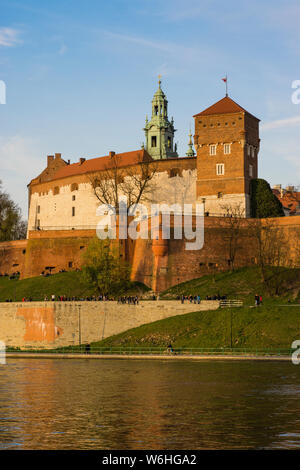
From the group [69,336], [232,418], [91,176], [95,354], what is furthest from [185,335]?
[91,176]

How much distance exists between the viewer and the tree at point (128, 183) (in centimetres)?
7781

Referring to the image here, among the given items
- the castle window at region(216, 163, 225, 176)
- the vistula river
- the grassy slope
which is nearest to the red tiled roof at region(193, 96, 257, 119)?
the castle window at region(216, 163, 225, 176)

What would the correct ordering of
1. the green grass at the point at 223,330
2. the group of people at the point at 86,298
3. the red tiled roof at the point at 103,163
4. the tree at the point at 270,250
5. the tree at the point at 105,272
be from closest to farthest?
the green grass at the point at 223,330
the tree at the point at 270,250
the group of people at the point at 86,298
the tree at the point at 105,272
the red tiled roof at the point at 103,163

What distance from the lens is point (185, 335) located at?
176 feet

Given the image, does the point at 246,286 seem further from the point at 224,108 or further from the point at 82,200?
the point at 82,200

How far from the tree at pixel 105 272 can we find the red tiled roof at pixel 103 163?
63.5 ft

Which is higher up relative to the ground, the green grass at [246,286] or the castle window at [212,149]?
the castle window at [212,149]

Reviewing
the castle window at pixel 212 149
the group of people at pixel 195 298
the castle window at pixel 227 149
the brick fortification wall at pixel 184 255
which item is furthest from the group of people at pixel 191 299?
the castle window at pixel 212 149

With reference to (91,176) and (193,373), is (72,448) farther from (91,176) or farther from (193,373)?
(91,176)

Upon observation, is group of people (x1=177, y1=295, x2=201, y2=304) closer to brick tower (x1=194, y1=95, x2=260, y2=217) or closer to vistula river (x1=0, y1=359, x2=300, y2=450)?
vistula river (x1=0, y1=359, x2=300, y2=450)

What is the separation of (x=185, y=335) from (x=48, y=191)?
4659cm

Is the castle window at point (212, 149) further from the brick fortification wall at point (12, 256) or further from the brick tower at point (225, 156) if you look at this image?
the brick fortification wall at point (12, 256)

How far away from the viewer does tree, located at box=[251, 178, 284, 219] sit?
7038 cm
